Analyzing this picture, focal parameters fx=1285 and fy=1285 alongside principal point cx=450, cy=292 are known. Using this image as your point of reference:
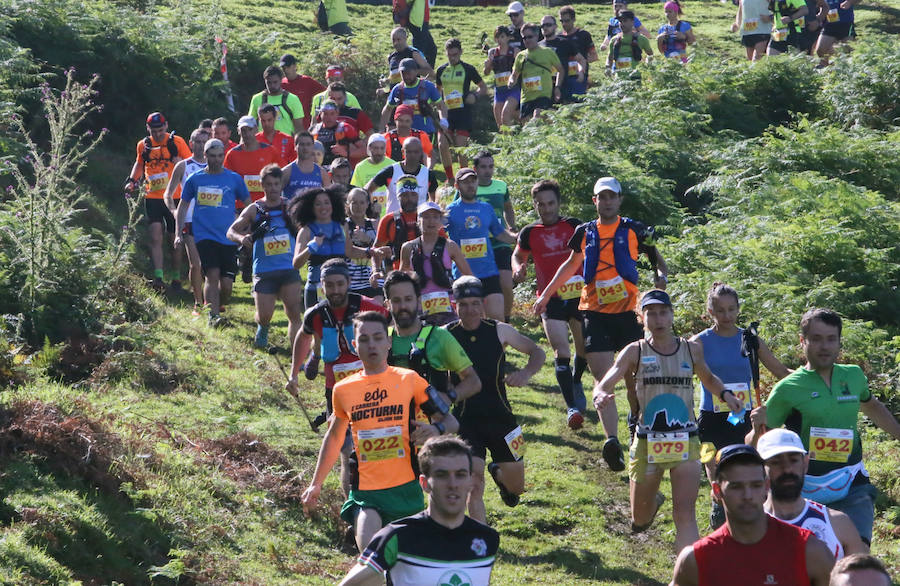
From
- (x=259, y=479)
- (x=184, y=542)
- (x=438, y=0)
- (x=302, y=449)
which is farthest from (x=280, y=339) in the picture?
(x=438, y=0)

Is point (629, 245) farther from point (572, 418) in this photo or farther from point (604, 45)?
point (604, 45)

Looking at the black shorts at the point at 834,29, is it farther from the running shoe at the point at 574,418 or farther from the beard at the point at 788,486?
the beard at the point at 788,486

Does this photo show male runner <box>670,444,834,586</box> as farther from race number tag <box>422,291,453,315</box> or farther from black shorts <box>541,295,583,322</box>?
black shorts <box>541,295,583,322</box>

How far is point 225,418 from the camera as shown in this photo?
11.9 metres

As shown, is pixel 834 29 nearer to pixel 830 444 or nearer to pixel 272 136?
pixel 272 136

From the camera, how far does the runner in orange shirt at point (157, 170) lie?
1725 cm

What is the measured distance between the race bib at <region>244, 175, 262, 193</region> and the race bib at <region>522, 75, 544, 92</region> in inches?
257

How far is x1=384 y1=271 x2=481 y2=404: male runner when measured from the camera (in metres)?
8.88

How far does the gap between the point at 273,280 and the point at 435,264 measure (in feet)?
9.11

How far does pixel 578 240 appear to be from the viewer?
11.5 m

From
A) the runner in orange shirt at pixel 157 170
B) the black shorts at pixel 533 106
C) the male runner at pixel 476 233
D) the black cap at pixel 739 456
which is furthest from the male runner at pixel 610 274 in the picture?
the black shorts at pixel 533 106

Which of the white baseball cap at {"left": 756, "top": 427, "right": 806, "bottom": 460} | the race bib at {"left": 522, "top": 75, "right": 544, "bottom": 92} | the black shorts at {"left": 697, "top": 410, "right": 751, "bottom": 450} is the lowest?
the black shorts at {"left": 697, "top": 410, "right": 751, "bottom": 450}

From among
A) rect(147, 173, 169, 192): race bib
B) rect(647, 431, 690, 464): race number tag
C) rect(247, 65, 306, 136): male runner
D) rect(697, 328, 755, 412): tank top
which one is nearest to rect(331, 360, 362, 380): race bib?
rect(647, 431, 690, 464): race number tag

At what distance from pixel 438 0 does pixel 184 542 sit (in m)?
31.2
